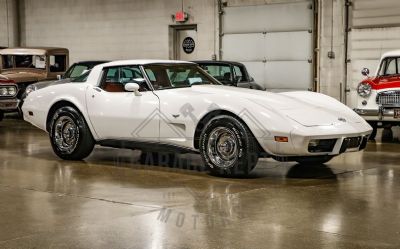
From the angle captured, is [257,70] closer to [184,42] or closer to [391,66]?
[184,42]

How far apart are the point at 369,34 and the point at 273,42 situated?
282cm

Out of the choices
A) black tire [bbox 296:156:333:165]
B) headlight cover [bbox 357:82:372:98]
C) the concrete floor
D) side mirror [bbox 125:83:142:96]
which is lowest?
the concrete floor

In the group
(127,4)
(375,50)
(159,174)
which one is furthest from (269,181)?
(127,4)

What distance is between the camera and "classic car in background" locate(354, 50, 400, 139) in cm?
1102

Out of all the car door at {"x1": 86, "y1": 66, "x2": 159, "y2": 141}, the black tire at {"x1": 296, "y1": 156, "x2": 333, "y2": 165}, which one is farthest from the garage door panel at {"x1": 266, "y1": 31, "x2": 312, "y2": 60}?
the car door at {"x1": 86, "y1": 66, "x2": 159, "y2": 141}

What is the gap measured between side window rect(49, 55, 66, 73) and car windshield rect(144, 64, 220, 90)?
8.42 metres

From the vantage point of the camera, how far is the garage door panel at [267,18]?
55.3 feet

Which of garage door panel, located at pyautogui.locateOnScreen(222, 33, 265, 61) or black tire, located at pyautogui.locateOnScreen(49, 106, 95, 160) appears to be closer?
black tire, located at pyautogui.locateOnScreen(49, 106, 95, 160)

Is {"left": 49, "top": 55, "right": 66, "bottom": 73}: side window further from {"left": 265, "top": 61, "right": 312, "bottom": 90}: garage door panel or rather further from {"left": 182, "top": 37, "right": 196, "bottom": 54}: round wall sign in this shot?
{"left": 265, "top": 61, "right": 312, "bottom": 90}: garage door panel

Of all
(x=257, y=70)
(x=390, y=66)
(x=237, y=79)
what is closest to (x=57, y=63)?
(x=257, y=70)

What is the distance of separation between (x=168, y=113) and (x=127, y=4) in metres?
13.2

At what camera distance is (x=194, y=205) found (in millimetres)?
5805

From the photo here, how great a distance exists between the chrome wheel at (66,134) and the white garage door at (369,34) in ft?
28.1

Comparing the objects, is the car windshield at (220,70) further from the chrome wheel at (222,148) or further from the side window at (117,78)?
the chrome wheel at (222,148)
